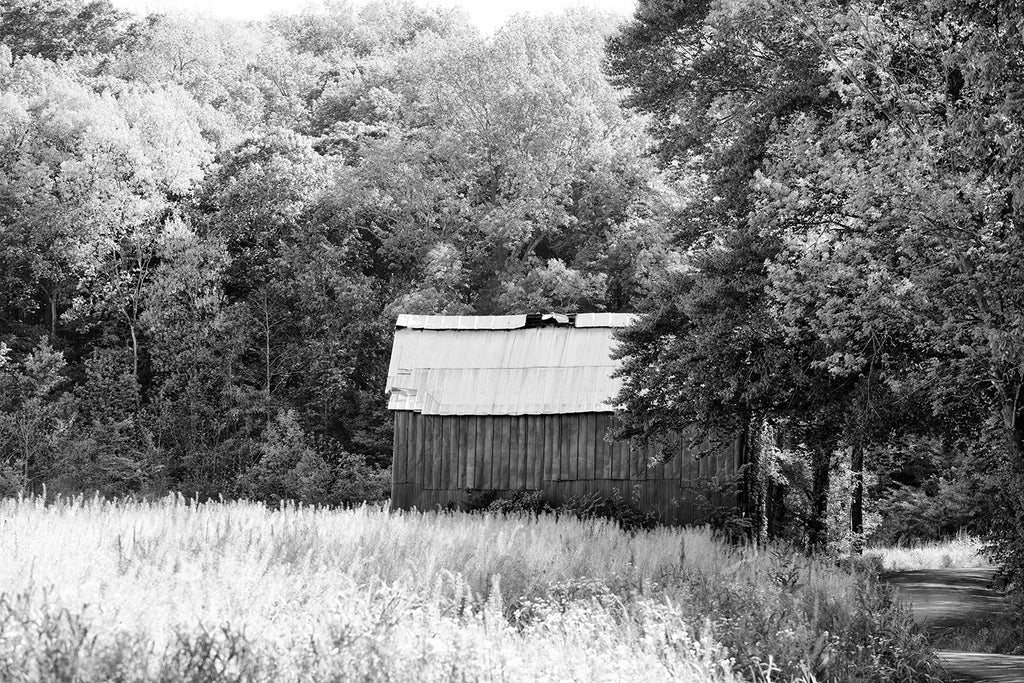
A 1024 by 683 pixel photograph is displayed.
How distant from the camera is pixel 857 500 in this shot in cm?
3581

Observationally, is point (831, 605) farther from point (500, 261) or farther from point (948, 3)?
point (500, 261)

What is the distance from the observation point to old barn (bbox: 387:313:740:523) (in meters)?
28.3

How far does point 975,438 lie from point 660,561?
1066 centimetres

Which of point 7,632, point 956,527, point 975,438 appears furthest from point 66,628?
point 956,527

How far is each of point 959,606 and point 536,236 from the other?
29.1 m

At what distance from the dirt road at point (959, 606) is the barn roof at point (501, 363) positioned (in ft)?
27.5

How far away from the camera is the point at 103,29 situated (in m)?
54.8

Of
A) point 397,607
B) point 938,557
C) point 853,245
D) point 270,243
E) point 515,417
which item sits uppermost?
point 270,243

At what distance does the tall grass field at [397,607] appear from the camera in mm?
6344

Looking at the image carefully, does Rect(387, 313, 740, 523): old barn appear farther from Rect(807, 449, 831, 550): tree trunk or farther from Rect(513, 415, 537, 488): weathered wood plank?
Rect(807, 449, 831, 550): tree trunk

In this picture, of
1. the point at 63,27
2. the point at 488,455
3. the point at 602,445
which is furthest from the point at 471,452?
the point at 63,27

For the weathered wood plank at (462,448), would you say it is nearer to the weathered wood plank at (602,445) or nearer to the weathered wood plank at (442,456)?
the weathered wood plank at (442,456)

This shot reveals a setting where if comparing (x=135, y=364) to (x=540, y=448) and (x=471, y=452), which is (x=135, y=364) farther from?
(x=540, y=448)

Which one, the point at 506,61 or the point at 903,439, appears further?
the point at 506,61
